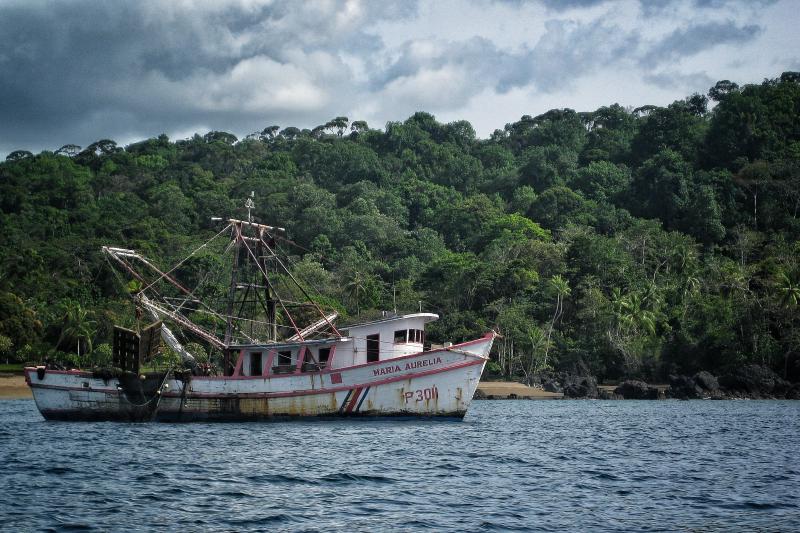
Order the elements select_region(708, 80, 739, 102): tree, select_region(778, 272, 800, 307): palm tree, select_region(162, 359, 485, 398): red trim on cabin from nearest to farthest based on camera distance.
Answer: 1. select_region(162, 359, 485, 398): red trim on cabin
2. select_region(778, 272, 800, 307): palm tree
3. select_region(708, 80, 739, 102): tree

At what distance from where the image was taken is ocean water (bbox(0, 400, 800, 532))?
20.1m

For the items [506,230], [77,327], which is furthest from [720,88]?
[77,327]

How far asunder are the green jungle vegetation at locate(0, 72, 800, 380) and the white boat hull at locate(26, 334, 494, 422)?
27.4 ft

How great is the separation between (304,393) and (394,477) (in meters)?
16.6

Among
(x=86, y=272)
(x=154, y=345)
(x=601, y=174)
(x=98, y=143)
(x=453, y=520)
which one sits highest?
(x=98, y=143)

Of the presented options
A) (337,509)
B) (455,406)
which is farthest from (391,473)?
(455,406)

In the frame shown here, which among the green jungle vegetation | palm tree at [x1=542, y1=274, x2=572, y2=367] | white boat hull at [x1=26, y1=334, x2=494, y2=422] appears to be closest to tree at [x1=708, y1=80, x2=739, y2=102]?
the green jungle vegetation

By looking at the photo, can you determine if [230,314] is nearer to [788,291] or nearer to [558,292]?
[788,291]

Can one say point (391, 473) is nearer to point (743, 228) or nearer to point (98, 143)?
point (743, 228)

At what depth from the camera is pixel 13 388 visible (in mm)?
68688

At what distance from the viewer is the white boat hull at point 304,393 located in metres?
41.0

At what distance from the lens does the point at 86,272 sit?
89438 mm

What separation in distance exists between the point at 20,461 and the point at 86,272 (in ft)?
208

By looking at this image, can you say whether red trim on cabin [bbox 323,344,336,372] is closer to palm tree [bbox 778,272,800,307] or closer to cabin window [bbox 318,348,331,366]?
cabin window [bbox 318,348,331,366]
